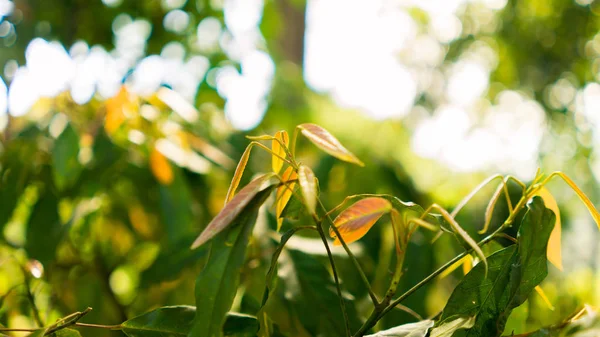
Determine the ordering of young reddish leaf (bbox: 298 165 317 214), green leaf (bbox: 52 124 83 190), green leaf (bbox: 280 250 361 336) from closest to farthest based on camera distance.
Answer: young reddish leaf (bbox: 298 165 317 214) < green leaf (bbox: 280 250 361 336) < green leaf (bbox: 52 124 83 190)

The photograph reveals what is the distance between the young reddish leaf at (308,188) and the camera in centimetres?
19

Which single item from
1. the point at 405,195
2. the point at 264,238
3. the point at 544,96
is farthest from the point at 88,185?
the point at 544,96

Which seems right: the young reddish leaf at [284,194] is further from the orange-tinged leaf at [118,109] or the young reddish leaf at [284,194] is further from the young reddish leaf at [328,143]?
the orange-tinged leaf at [118,109]

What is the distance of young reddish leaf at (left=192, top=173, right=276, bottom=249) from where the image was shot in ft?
0.66

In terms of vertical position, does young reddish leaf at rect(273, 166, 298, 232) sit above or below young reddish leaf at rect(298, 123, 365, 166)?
below

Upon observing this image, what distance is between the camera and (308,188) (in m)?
0.20

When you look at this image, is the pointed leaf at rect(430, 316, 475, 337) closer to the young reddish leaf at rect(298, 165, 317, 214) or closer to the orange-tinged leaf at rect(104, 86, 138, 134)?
the young reddish leaf at rect(298, 165, 317, 214)

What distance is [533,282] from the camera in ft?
0.78

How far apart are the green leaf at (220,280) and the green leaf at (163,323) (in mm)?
50

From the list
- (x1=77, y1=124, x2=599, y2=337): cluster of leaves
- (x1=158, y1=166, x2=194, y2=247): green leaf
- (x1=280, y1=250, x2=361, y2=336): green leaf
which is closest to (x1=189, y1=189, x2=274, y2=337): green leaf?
(x1=77, y1=124, x2=599, y2=337): cluster of leaves

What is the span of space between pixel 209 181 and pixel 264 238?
11.8 inches

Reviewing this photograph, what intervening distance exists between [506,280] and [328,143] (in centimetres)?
10

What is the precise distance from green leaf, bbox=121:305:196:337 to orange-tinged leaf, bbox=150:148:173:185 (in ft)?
1.07

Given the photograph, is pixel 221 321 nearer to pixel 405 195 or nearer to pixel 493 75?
pixel 405 195
